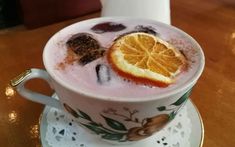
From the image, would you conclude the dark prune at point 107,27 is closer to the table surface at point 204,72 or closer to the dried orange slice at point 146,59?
the dried orange slice at point 146,59

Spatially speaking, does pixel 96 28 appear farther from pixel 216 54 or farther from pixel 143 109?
pixel 216 54

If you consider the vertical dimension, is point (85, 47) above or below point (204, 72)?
above

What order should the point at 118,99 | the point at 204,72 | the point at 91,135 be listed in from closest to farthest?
the point at 118,99
the point at 91,135
the point at 204,72

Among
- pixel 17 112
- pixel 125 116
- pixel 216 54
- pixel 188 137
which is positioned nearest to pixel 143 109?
pixel 125 116

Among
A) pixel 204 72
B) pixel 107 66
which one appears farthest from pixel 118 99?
pixel 204 72

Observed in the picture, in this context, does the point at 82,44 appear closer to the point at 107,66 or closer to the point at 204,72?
the point at 107,66
